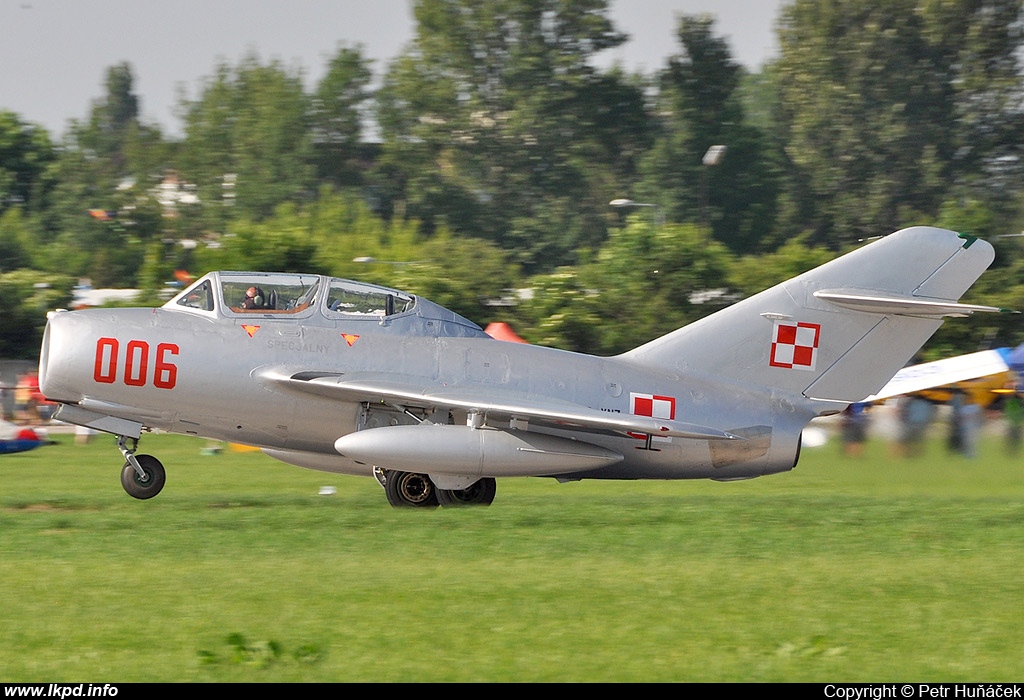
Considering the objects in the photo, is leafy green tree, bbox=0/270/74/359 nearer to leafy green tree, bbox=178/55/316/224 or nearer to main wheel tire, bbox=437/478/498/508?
main wheel tire, bbox=437/478/498/508

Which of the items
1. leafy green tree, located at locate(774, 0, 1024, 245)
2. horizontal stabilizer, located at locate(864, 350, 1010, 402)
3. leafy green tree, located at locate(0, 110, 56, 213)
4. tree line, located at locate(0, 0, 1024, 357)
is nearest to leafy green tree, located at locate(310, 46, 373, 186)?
tree line, located at locate(0, 0, 1024, 357)

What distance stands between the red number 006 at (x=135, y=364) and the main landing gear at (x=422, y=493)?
229cm

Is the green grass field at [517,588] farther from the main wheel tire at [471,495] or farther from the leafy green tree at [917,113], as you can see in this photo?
the leafy green tree at [917,113]

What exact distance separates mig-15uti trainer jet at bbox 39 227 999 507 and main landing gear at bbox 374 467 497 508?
0.02 m

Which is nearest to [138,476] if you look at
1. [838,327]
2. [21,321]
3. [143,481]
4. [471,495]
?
[143,481]

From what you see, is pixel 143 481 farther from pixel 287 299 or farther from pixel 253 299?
pixel 287 299

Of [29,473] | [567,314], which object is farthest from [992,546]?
[567,314]

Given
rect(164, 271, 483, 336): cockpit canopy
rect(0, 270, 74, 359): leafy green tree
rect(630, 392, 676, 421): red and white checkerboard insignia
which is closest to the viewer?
rect(164, 271, 483, 336): cockpit canopy

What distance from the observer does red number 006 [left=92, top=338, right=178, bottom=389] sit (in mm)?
11422

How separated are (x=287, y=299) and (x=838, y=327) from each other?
5676 mm

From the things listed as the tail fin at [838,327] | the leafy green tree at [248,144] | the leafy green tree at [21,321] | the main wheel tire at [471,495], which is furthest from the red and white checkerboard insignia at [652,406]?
the leafy green tree at [248,144]

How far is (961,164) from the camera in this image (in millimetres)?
67000

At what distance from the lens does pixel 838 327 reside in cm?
1248
